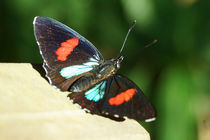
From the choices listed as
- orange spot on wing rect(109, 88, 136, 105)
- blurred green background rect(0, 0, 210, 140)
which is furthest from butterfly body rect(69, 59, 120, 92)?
blurred green background rect(0, 0, 210, 140)

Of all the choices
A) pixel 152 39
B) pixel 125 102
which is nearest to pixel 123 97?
pixel 125 102

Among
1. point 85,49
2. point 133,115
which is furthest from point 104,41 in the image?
point 133,115

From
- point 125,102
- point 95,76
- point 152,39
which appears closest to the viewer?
point 125,102


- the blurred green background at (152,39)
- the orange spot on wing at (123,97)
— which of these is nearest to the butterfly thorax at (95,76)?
the orange spot on wing at (123,97)

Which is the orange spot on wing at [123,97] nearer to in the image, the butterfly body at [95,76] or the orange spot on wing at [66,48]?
the butterfly body at [95,76]

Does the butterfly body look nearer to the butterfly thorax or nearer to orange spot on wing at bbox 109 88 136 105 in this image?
the butterfly thorax

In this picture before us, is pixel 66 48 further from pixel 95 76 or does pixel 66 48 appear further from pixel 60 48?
pixel 95 76

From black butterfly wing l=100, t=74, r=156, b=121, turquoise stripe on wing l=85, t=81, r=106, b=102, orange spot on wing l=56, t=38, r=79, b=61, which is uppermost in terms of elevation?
orange spot on wing l=56, t=38, r=79, b=61
